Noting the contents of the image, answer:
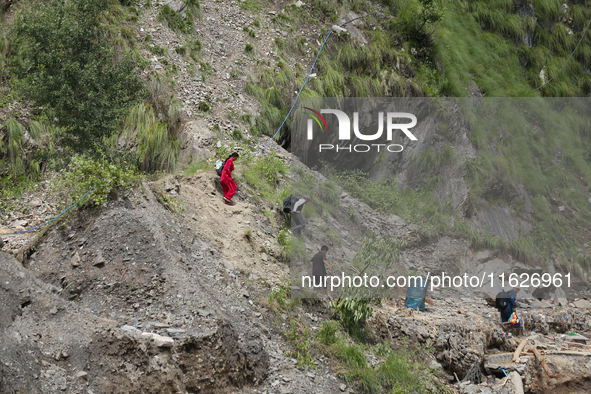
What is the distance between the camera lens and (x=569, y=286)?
490 inches

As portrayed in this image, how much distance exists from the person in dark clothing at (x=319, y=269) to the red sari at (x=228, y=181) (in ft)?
6.62

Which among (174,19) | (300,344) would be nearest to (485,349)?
(300,344)

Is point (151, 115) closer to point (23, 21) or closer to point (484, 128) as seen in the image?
point (23, 21)

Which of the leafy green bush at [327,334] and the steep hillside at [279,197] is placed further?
the leafy green bush at [327,334]

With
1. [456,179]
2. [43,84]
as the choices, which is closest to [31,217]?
[43,84]

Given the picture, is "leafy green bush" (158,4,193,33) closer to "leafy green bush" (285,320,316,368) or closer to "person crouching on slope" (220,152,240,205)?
"person crouching on slope" (220,152,240,205)

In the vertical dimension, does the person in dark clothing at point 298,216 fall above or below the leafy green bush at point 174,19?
below

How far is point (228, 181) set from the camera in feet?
26.9

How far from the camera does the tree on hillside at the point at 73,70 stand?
672 cm

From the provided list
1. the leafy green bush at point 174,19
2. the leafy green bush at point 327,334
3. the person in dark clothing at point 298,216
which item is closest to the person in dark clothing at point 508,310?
the person in dark clothing at point 298,216

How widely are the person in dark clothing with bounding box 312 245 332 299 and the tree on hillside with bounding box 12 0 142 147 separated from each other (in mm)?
3975

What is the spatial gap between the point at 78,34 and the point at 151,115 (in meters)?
2.58

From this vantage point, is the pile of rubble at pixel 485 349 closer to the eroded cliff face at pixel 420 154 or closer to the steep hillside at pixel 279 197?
the steep hillside at pixel 279 197

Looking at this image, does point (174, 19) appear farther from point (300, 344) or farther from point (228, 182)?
point (300, 344)
